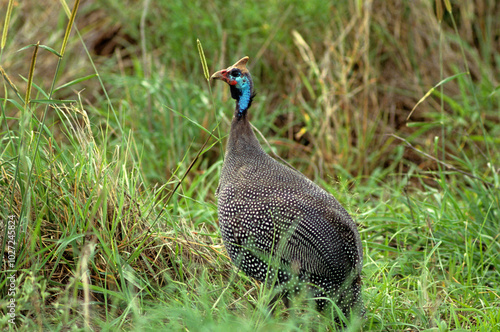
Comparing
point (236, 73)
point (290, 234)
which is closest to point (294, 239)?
point (290, 234)

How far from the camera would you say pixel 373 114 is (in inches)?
216

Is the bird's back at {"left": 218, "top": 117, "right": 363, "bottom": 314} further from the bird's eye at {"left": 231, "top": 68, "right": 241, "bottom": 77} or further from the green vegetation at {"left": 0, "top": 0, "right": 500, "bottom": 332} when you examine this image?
the bird's eye at {"left": 231, "top": 68, "right": 241, "bottom": 77}

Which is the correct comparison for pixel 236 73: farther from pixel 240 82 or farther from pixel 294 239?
pixel 294 239

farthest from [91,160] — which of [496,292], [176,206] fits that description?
[496,292]

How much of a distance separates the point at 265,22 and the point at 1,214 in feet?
11.3

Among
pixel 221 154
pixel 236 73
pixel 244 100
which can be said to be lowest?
pixel 221 154

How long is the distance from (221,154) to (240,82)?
411 mm

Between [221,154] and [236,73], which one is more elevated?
[236,73]

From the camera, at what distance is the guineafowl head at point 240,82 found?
3.20 m

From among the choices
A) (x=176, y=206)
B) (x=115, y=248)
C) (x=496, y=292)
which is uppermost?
(x=115, y=248)

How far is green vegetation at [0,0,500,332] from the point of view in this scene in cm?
270

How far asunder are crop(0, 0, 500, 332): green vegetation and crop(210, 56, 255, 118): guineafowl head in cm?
24

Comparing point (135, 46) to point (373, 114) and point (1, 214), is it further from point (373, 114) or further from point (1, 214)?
point (1, 214)

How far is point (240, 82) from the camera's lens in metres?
3.21
